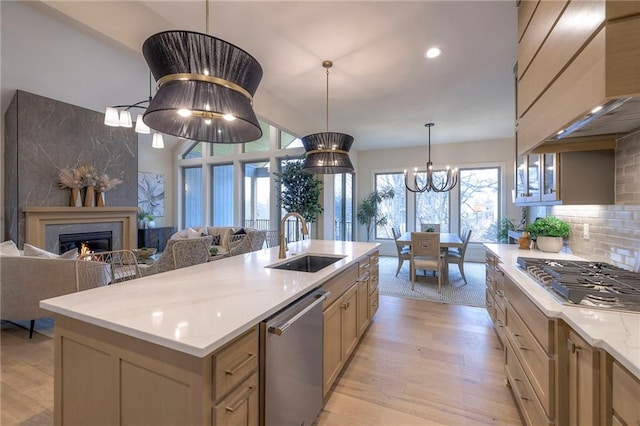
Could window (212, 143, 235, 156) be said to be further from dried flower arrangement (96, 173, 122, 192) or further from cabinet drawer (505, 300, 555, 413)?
cabinet drawer (505, 300, 555, 413)

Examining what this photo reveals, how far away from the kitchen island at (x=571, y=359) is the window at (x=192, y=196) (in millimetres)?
7723

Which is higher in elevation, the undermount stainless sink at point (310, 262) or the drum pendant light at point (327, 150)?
the drum pendant light at point (327, 150)

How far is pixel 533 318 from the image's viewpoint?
4.63ft

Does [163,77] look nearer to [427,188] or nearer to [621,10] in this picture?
[621,10]

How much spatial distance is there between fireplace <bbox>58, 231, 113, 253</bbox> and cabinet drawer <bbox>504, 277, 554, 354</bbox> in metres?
6.05

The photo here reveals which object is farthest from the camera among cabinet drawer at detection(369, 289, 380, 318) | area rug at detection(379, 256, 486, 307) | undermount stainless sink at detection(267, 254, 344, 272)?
area rug at detection(379, 256, 486, 307)

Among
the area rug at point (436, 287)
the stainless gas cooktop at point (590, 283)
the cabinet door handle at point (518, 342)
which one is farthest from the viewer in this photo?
the area rug at point (436, 287)

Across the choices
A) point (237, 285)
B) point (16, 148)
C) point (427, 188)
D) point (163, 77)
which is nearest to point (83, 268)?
point (237, 285)

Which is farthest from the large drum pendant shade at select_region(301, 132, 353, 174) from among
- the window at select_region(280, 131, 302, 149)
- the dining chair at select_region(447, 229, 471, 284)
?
the window at select_region(280, 131, 302, 149)

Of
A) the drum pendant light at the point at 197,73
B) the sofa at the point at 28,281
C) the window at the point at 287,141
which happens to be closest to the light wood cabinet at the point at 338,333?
the drum pendant light at the point at 197,73

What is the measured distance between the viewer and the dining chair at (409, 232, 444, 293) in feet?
13.8

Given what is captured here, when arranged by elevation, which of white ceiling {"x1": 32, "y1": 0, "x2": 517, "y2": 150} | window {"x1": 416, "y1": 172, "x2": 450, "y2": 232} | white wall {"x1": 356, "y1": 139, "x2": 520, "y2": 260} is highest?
white ceiling {"x1": 32, "y1": 0, "x2": 517, "y2": 150}

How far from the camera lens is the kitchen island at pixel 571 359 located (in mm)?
874

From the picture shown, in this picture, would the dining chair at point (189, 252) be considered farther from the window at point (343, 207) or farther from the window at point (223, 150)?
the window at point (223, 150)
